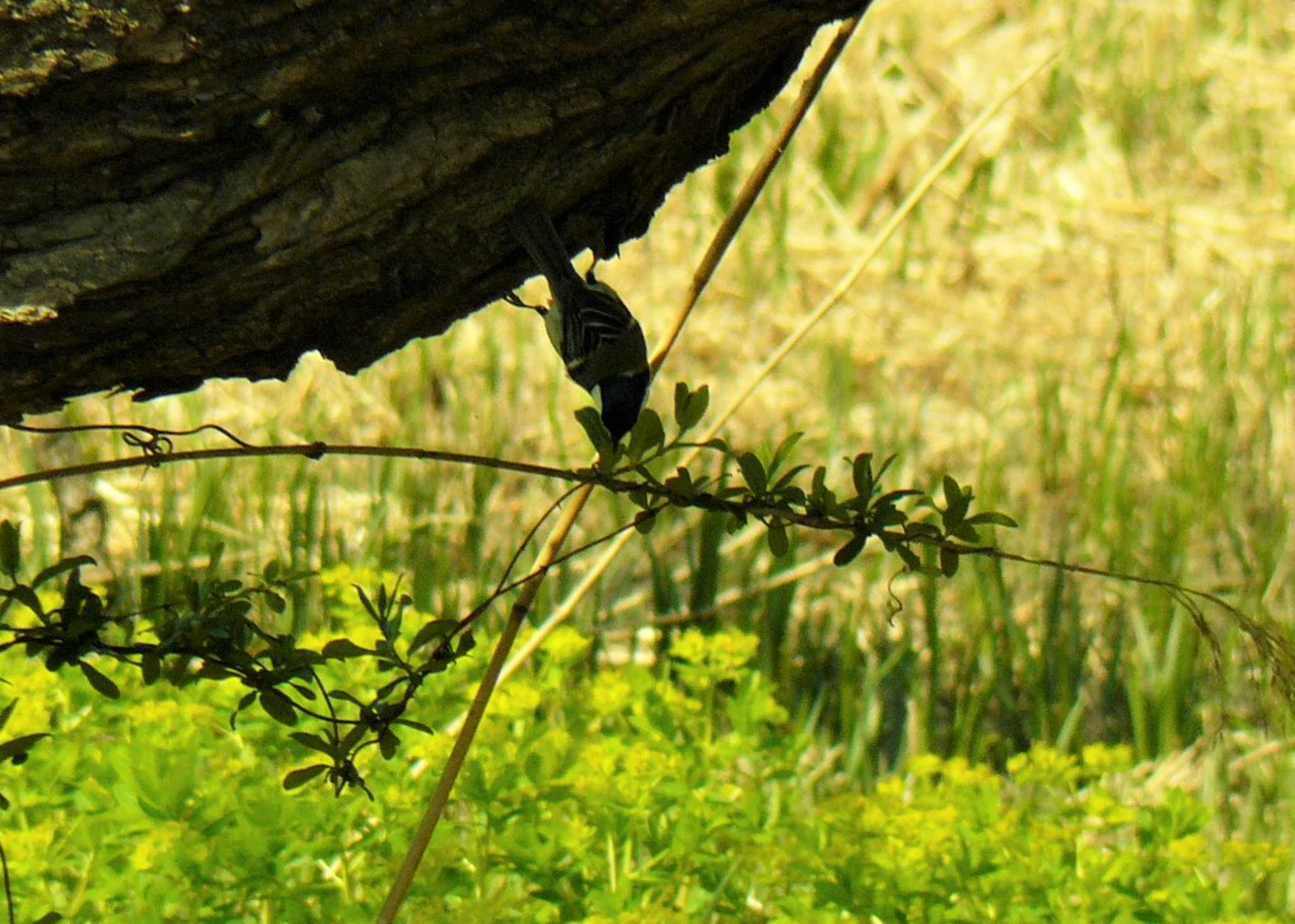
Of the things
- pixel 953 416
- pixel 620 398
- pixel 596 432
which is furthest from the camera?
pixel 953 416

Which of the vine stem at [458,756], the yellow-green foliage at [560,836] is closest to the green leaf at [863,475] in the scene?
the vine stem at [458,756]

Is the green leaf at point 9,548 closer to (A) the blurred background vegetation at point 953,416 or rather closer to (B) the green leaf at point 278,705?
(B) the green leaf at point 278,705

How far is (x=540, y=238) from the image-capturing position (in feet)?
6.58

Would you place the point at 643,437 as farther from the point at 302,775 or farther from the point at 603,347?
the point at 603,347

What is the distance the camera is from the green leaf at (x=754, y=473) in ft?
5.95

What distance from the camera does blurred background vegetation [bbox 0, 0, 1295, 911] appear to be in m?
3.80

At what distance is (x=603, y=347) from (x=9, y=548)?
1.54 meters

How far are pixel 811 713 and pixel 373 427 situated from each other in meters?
1.85

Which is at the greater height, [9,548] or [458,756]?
[9,548]

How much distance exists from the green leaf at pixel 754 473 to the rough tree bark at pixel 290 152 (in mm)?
362

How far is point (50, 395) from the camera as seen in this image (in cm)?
191

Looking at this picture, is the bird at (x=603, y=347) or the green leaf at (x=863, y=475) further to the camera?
the bird at (x=603, y=347)

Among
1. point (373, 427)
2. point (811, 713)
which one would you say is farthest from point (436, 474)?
point (811, 713)

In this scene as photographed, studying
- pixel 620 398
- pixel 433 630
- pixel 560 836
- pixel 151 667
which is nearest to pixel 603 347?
pixel 620 398
